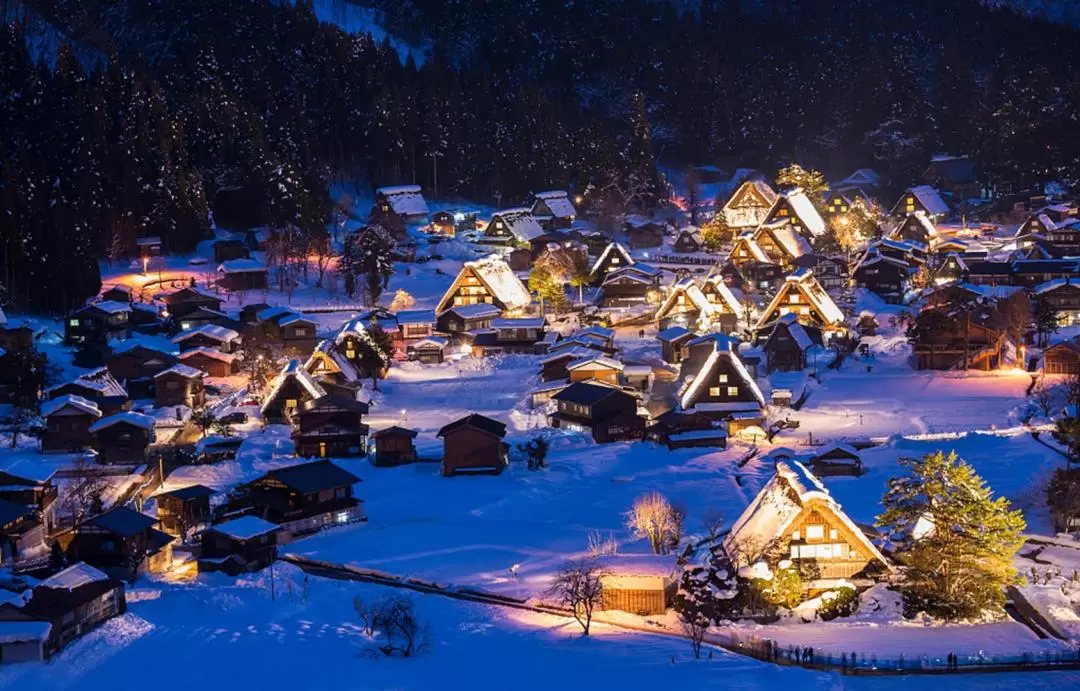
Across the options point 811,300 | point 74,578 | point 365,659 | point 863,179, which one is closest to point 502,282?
point 811,300

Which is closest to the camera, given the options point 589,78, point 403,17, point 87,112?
point 87,112

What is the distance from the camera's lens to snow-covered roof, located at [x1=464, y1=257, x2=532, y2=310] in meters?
45.3

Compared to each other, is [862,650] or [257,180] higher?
[257,180]

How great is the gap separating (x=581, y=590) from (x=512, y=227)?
1372 inches

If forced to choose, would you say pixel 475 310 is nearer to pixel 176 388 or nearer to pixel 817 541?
pixel 176 388

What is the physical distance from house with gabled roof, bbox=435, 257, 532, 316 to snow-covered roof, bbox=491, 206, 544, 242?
7.79 metres

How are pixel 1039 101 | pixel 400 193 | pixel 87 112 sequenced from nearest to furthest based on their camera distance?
pixel 87 112 < pixel 400 193 < pixel 1039 101

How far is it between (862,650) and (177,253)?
118 feet

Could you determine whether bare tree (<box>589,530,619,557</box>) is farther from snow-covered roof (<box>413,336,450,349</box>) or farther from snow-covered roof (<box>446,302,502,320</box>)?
snow-covered roof (<box>446,302,502,320</box>)

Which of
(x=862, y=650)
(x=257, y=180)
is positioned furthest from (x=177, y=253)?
(x=862, y=650)

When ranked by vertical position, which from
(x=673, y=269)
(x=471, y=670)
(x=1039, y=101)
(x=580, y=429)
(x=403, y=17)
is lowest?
(x=471, y=670)

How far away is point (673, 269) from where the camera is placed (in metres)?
51.8

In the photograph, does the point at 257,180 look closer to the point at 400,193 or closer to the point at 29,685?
the point at 400,193

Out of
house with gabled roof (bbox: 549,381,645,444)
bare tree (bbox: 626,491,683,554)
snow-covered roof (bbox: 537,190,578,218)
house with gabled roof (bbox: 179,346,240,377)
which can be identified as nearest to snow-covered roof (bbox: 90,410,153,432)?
house with gabled roof (bbox: 179,346,240,377)
